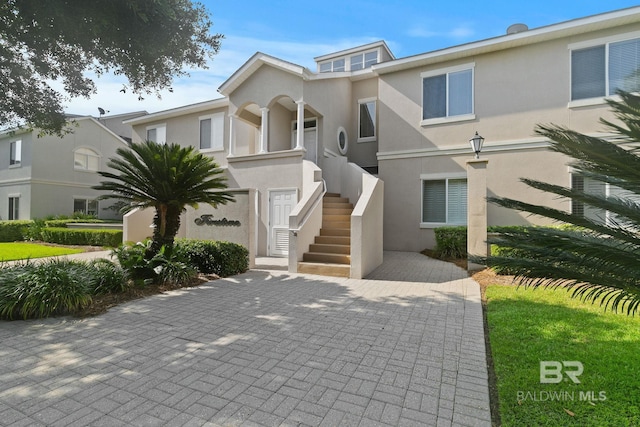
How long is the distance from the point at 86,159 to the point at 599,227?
28.5 meters

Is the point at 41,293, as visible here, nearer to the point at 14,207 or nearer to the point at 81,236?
the point at 81,236

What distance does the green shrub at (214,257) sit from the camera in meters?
8.67

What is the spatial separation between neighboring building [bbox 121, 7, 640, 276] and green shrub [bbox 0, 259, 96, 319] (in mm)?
4767

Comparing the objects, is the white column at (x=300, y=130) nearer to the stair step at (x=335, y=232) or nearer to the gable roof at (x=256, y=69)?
the gable roof at (x=256, y=69)

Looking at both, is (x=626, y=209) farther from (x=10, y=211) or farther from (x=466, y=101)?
(x=10, y=211)

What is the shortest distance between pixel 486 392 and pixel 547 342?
5.72 feet

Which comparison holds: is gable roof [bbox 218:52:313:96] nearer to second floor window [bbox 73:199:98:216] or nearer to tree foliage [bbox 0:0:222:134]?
tree foliage [bbox 0:0:222:134]

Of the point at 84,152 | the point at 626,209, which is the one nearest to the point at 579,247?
the point at 626,209

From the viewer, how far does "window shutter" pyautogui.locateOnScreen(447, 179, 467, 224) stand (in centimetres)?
1206

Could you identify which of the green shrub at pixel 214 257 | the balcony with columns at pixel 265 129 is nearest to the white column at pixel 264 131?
the balcony with columns at pixel 265 129

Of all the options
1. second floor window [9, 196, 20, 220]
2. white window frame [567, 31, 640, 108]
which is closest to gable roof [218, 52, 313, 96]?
white window frame [567, 31, 640, 108]

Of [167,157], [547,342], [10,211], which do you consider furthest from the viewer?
[10,211]

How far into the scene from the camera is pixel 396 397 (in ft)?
9.98

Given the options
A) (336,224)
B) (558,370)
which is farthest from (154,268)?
(558,370)
